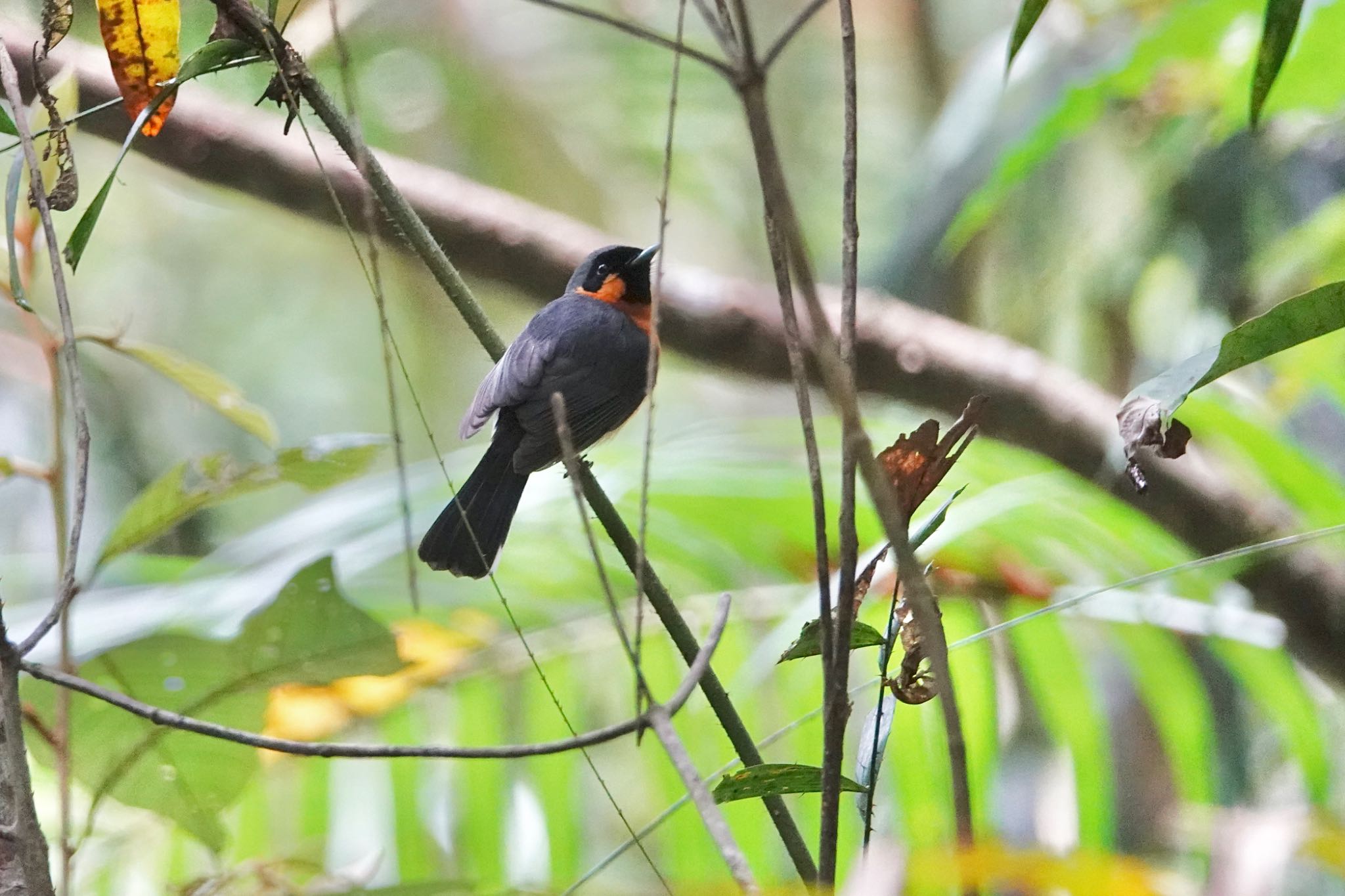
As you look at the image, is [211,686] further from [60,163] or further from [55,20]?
[55,20]

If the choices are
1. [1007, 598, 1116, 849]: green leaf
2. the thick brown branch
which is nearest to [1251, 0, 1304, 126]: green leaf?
[1007, 598, 1116, 849]: green leaf

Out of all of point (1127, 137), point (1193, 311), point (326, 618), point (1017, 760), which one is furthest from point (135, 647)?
point (1127, 137)

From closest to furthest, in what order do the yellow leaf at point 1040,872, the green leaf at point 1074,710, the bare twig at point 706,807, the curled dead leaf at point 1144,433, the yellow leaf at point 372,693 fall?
the yellow leaf at point 1040,872, the bare twig at point 706,807, the curled dead leaf at point 1144,433, the green leaf at point 1074,710, the yellow leaf at point 372,693

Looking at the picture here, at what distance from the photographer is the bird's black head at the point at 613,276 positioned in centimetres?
257

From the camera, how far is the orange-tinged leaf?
3.14ft

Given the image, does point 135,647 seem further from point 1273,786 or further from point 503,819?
point 1273,786

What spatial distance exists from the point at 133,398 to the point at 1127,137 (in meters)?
3.76

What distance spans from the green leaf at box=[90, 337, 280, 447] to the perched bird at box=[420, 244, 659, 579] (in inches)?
10.4

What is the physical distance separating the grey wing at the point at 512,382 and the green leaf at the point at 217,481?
34 centimetres

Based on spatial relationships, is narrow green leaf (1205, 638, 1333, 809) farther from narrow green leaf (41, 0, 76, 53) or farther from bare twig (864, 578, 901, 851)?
narrow green leaf (41, 0, 76, 53)

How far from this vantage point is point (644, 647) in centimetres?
213

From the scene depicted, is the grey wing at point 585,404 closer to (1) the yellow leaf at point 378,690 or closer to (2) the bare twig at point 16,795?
(1) the yellow leaf at point 378,690

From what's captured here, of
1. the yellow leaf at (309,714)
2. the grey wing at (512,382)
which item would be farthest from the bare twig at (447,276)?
the yellow leaf at (309,714)

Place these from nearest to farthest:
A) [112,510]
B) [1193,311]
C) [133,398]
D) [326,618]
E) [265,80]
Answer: [326,618] < [265,80] < [1193,311] < [112,510] < [133,398]
